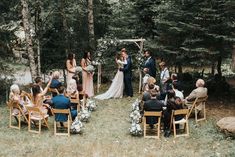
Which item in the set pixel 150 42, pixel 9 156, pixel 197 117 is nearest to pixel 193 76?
pixel 150 42

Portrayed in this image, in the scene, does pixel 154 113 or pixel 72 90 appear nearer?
pixel 154 113

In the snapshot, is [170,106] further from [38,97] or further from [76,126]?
[38,97]

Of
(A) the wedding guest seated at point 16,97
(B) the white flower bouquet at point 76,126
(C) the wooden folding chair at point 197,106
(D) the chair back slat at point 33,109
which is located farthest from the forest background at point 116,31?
(B) the white flower bouquet at point 76,126

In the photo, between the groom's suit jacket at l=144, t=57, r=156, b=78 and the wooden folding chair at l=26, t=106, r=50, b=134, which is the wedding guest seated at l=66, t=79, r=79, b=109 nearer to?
the wooden folding chair at l=26, t=106, r=50, b=134

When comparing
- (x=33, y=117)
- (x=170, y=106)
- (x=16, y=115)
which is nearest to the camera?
(x=170, y=106)

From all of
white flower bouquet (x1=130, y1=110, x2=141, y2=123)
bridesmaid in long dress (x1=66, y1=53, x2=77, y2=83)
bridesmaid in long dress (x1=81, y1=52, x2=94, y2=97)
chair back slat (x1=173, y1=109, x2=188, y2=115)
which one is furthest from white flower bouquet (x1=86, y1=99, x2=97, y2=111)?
chair back slat (x1=173, y1=109, x2=188, y2=115)

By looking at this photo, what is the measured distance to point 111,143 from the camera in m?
12.7

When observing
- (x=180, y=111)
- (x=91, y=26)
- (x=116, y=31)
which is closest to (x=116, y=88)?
(x=91, y=26)

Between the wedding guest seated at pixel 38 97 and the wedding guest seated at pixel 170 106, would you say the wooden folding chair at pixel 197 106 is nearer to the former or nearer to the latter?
the wedding guest seated at pixel 170 106

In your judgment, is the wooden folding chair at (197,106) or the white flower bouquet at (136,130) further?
the wooden folding chair at (197,106)

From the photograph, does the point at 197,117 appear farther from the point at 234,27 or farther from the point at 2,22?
the point at 2,22

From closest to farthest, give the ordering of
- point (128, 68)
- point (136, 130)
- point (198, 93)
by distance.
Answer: point (136, 130)
point (198, 93)
point (128, 68)

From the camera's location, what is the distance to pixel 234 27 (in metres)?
16.3

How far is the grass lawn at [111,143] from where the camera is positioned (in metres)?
11.8
